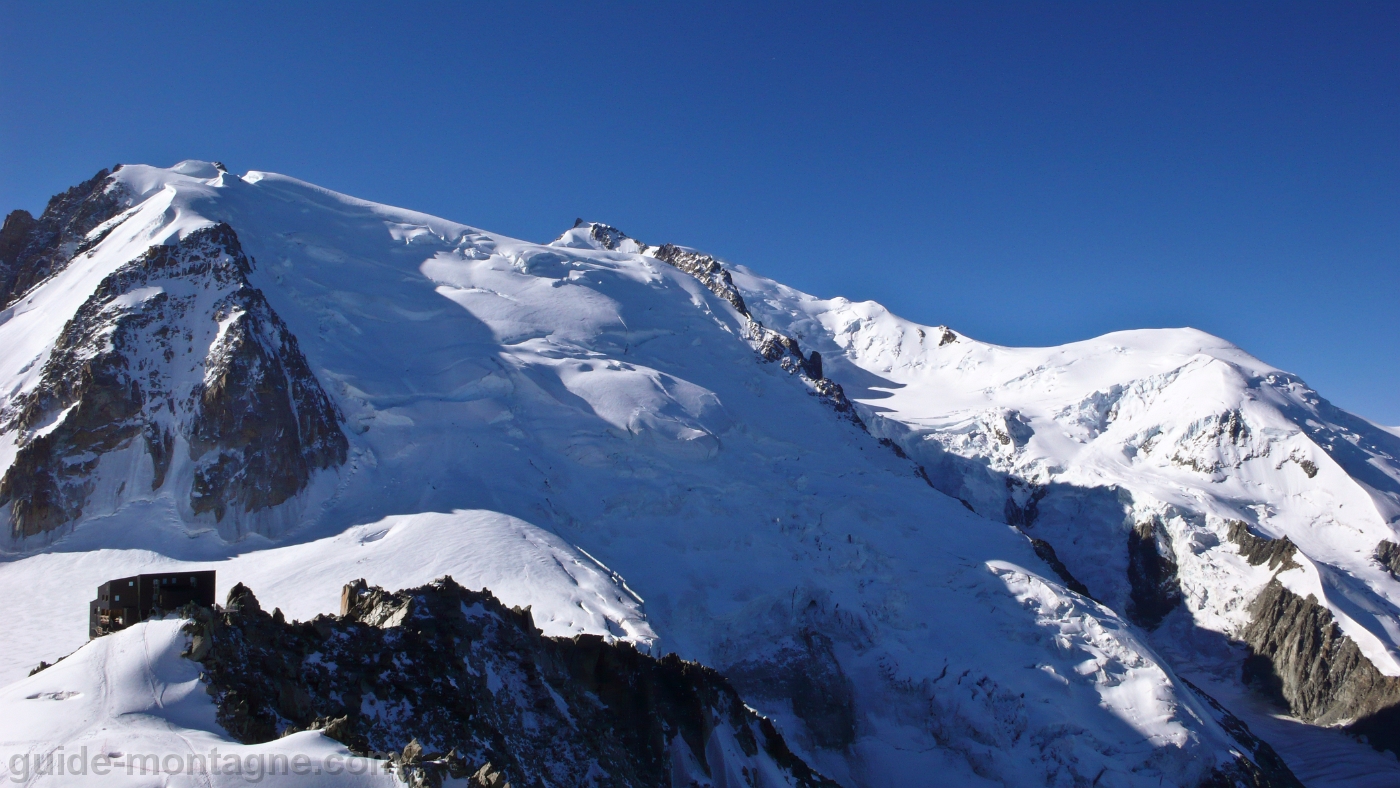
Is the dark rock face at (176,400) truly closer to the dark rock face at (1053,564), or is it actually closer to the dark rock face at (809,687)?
A: the dark rock face at (809,687)

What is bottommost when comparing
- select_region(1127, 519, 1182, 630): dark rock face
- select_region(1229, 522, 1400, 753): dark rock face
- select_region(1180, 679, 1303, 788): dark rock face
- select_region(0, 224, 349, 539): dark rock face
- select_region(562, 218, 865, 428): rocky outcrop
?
select_region(1180, 679, 1303, 788): dark rock face

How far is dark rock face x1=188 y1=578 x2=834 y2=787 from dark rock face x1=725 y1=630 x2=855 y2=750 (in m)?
13.9

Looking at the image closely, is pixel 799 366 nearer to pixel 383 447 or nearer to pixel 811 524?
pixel 811 524

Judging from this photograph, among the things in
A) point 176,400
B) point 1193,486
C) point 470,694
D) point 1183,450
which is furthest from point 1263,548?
point 176,400

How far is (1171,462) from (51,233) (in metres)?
118

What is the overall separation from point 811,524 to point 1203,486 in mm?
55894

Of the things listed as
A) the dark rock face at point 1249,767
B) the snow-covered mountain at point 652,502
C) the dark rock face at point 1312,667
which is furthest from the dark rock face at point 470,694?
the dark rock face at point 1312,667

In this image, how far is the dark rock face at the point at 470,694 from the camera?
2684 cm

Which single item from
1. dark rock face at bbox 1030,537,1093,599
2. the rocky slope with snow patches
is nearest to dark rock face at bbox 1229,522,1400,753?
the rocky slope with snow patches

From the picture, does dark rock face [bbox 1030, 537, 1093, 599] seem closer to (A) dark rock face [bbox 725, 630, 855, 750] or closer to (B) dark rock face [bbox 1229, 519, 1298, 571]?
(B) dark rock face [bbox 1229, 519, 1298, 571]

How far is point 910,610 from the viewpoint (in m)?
73.3

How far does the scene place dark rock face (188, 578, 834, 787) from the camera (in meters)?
26.8

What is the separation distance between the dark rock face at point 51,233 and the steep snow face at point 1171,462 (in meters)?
84.7

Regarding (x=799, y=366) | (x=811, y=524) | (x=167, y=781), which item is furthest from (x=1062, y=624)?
(x=167, y=781)
